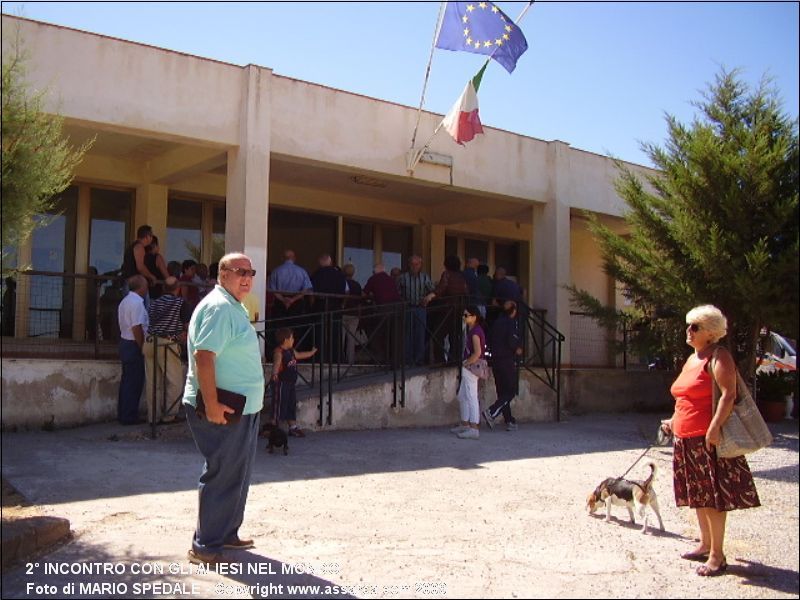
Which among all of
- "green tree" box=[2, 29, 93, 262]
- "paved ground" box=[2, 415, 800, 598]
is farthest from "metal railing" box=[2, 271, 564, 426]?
"green tree" box=[2, 29, 93, 262]

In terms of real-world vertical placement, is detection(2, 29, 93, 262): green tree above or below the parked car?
above

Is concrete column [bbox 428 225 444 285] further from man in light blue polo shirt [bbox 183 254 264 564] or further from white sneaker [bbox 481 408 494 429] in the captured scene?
man in light blue polo shirt [bbox 183 254 264 564]

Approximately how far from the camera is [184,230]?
13125mm

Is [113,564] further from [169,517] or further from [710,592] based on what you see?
[710,592]


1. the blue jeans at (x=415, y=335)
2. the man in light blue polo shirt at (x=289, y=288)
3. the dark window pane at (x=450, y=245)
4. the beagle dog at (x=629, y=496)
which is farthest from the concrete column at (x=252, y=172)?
the dark window pane at (x=450, y=245)

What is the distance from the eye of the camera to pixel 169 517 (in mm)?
5500

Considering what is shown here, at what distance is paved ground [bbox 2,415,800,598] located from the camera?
4266mm

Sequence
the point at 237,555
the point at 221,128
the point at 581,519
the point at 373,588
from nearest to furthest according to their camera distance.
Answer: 1. the point at 373,588
2. the point at 237,555
3. the point at 581,519
4. the point at 221,128

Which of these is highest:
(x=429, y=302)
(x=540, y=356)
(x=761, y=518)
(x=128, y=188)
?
(x=128, y=188)

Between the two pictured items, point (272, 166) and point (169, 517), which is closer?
point (169, 517)

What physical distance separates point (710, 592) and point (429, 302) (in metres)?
7.34

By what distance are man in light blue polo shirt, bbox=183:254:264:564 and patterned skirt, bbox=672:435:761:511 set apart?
8.35 feet

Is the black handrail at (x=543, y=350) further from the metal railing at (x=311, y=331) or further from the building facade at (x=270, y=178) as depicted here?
the building facade at (x=270, y=178)

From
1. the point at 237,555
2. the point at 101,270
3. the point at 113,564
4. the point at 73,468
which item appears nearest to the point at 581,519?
the point at 237,555
